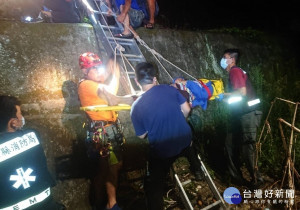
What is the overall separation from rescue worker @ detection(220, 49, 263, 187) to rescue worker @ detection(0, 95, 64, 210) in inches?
133

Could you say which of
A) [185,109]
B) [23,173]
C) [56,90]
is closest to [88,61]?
[56,90]

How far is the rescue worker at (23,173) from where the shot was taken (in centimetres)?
261

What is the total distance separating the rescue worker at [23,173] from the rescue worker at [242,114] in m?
3.37

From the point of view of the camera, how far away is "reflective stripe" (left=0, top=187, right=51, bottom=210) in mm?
2658

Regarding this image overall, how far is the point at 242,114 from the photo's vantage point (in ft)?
14.9

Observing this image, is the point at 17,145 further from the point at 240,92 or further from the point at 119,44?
the point at 240,92

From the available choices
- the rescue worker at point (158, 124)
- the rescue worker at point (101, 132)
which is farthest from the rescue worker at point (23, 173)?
the rescue worker at point (158, 124)

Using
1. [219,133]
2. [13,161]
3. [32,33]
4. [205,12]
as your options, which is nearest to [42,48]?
[32,33]

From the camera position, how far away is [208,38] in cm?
677

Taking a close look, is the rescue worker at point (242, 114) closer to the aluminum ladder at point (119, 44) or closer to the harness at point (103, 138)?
the aluminum ladder at point (119, 44)

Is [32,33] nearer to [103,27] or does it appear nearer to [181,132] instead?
[103,27]

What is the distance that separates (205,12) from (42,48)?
9.47 metres

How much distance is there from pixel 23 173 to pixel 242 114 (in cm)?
394

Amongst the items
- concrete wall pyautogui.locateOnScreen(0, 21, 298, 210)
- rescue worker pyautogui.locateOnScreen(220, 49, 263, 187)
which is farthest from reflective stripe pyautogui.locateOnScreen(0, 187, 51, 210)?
rescue worker pyautogui.locateOnScreen(220, 49, 263, 187)
